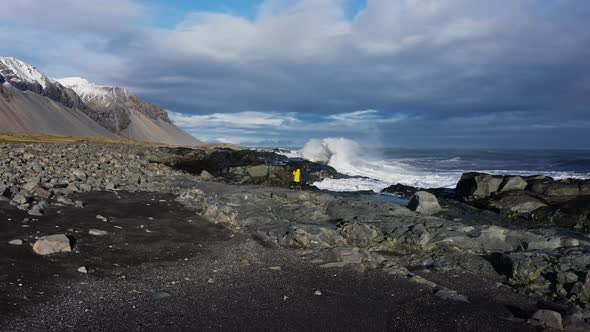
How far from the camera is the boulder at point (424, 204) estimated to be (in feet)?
52.7

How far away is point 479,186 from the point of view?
22.2 m

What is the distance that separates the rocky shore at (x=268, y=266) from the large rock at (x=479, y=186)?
22.9ft

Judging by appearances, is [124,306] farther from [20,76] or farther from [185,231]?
[20,76]

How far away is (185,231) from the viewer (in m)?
11.6

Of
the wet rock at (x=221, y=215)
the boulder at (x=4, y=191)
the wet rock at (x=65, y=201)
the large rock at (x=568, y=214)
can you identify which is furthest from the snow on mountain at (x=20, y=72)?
the large rock at (x=568, y=214)

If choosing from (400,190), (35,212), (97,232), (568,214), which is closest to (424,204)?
A: (568,214)

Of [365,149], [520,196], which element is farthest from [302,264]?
[365,149]

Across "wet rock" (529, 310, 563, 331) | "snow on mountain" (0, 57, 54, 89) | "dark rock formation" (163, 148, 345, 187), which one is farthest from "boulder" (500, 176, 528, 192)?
"snow on mountain" (0, 57, 54, 89)

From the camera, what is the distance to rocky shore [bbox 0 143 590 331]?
6.45m

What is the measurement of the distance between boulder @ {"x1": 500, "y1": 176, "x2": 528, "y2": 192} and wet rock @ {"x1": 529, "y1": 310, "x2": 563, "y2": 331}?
639 inches

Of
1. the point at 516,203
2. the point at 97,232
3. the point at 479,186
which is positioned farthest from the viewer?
the point at 479,186

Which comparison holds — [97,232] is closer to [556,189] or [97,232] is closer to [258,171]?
[556,189]

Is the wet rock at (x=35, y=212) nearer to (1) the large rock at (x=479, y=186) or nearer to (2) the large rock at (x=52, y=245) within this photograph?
(2) the large rock at (x=52, y=245)

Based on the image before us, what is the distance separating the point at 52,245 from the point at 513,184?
811 inches
